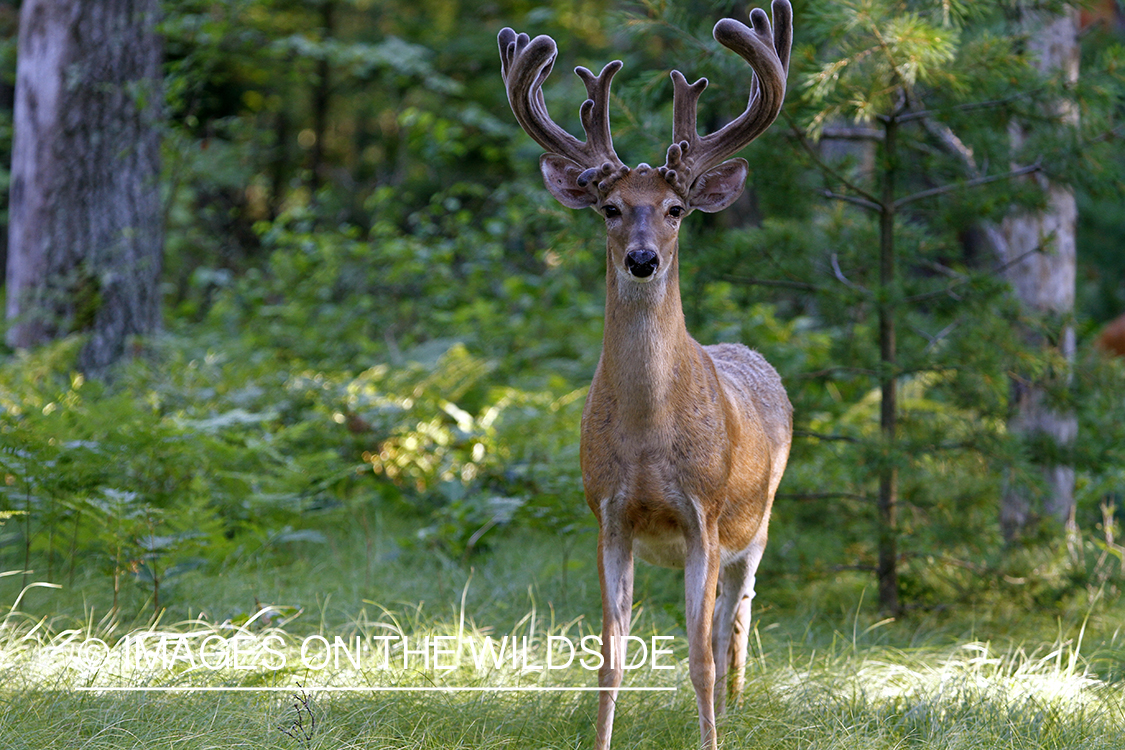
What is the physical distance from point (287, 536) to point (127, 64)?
4929mm

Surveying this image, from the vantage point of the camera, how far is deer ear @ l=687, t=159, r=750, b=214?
368cm

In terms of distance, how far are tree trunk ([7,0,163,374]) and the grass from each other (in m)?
3.56

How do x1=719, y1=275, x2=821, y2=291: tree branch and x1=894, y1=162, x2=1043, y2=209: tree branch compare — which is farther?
x1=719, y1=275, x2=821, y2=291: tree branch

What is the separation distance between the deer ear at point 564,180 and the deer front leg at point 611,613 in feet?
3.85

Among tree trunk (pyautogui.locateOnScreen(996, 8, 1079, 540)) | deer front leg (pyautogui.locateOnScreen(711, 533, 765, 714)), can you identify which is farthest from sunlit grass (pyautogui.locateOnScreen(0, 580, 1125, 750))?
tree trunk (pyautogui.locateOnScreen(996, 8, 1079, 540))

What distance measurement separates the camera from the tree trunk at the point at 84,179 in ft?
26.2

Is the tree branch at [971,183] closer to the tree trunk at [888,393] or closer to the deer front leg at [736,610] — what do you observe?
the tree trunk at [888,393]

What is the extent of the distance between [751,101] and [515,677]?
2.42 metres

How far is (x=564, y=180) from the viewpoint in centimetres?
370

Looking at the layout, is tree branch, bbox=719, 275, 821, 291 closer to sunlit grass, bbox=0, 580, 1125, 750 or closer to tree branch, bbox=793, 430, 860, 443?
tree branch, bbox=793, 430, 860, 443

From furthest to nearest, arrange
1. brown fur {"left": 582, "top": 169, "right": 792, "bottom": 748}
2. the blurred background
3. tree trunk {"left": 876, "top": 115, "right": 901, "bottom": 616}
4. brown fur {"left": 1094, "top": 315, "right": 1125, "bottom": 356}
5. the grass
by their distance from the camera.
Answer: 1. brown fur {"left": 1094, "top": 315, "right": 1125, "bottom": 356}
2. tree trunk {"left": 876, "top": 115, "right": 901, "bottom": 616}
3. the blurred background
4. the grass
5. brown fur {"left": 582, "top": 169, "right": 792, "bottom": 748}

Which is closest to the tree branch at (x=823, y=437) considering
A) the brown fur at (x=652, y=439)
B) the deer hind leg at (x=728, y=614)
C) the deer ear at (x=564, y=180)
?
the deer hind leg at (x=728, y=614)

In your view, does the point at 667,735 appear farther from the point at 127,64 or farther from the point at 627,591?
the point at 127,64

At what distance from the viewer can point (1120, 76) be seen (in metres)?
4.96
